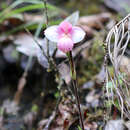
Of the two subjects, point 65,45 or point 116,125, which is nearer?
point 65,45

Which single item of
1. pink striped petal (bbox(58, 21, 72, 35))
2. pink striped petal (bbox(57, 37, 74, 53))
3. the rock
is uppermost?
pink striped petal (bbox(58, 21, 72, 35))

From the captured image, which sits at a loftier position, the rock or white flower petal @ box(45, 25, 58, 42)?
white flower petal @ box(45, 25, 58, 42)

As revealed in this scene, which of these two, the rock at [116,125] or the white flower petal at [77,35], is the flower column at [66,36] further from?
the rock at [116,125]

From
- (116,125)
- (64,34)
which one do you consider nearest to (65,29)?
(64,34)

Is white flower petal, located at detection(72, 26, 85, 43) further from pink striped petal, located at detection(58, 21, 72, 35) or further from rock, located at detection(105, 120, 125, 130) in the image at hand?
rock, located at detection(105, 120, 125, 130)

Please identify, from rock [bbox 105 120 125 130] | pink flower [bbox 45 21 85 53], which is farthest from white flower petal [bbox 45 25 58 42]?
rock [bbox 105 120 125 130]

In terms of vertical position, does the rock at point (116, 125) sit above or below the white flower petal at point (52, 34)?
below

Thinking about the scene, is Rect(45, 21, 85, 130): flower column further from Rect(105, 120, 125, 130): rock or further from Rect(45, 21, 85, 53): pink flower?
Rect(105, 120, 125, 130): rock

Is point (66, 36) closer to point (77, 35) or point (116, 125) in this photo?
point (77, 35)

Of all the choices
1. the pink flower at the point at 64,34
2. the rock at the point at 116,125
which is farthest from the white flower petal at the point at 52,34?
the rock at the point at 116,125
